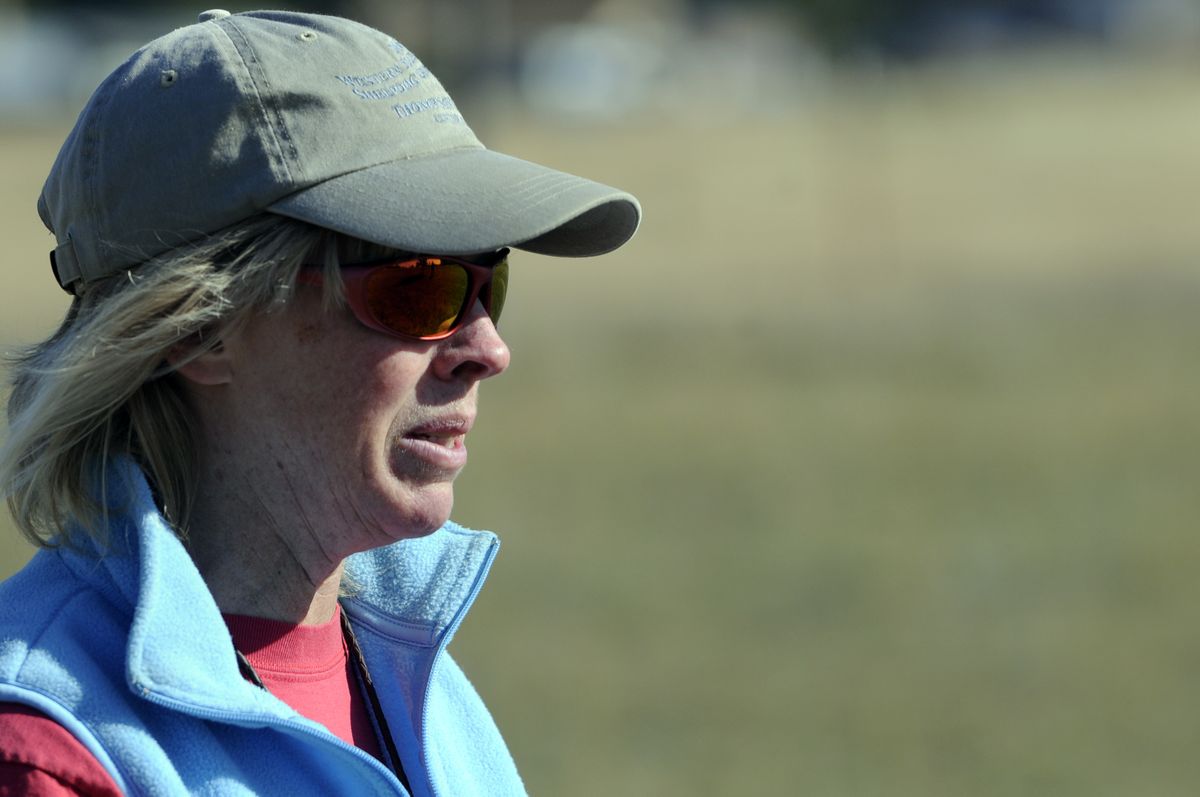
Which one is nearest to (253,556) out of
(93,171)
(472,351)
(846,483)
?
(472,351)

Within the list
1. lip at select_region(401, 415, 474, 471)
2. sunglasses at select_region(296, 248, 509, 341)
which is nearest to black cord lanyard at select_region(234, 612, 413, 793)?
lip at select_region(401, 415, 474, 471)

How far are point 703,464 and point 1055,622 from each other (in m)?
3.50

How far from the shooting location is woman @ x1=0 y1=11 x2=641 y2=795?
1714 mm

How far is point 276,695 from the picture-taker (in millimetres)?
1911

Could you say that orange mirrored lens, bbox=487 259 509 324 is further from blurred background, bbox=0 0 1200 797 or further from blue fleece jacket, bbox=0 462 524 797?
blurred background, bbox=0 0 1200 797

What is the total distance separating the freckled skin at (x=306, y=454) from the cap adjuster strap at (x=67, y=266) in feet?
0.61

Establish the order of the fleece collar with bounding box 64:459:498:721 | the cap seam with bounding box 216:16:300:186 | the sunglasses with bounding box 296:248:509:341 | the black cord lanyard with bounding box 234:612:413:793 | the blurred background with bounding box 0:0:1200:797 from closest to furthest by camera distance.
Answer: the fleece collar with bounding box 64:459:498:721
the cap seam with bounding box 216:16:300:186
the sunglasses with bounding box 296:248:509:341
the black cord lanyard with bounding box 234:612:413:793
the blurred background with bounding box 0:0:1200:797

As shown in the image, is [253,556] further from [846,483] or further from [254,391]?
[846,483]

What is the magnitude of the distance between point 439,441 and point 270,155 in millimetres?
417

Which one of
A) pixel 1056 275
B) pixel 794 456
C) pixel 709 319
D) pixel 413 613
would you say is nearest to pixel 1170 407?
pixel 794 456

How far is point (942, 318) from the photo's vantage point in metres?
16.3

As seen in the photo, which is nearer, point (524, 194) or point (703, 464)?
point (524, 194)

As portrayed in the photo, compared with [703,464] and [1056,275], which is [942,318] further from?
[703,464]

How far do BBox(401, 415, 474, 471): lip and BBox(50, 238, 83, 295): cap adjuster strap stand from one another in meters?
0.42
